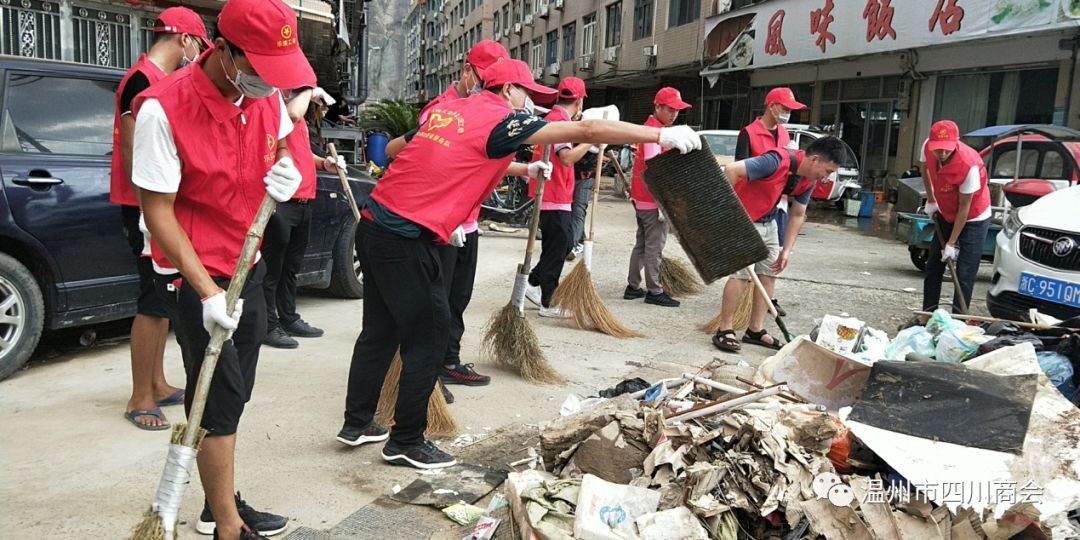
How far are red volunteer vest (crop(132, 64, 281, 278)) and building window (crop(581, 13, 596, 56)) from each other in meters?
28.0

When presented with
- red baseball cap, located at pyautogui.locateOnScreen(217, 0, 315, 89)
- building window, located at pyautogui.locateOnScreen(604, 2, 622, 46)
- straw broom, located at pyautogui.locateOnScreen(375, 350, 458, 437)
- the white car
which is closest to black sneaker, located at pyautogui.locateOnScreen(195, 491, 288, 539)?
straw broom, located at pyautogui.locateOnScreen(375, 350, 458, 437)

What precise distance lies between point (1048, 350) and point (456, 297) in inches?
122

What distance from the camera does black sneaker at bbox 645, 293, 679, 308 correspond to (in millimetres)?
6707

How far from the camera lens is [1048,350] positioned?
12.6ft

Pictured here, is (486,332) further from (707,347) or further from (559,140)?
(559,140)

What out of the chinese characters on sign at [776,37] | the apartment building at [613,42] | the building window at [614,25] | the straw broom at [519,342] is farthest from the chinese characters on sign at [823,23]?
the straw broom at [519,342]

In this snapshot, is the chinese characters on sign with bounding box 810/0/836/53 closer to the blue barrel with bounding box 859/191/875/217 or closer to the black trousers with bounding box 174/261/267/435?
the blue barrel with bounding box 859/191/875/217

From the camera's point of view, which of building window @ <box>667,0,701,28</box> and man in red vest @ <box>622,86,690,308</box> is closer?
man in red vest @ <box>622,86,690,308</box>

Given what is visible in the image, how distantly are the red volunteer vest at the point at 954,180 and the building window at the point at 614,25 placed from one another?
22.2 metres

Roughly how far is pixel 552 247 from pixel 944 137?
118 inches

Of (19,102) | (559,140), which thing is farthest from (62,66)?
(559,140)

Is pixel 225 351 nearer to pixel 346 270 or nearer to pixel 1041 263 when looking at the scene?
pixel 346 270

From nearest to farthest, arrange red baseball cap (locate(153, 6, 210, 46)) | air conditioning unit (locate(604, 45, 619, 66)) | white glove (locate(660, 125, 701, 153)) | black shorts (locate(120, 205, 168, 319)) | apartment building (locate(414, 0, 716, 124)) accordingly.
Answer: white glove (locate(660, 125, 701, 153)), black shorts (locate(120, 205, 168, 319)), red baseball cap (locate(153, 6, 210, 46)), apartment building (locate(414, 0, 716, 124)), air conditioning unit (locate(604, 45, 619, 66))

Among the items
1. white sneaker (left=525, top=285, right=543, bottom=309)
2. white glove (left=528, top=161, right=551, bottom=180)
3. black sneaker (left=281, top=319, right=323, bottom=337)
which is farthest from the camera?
white sneaker (left=525, top=285, right=543, bottom=309)
